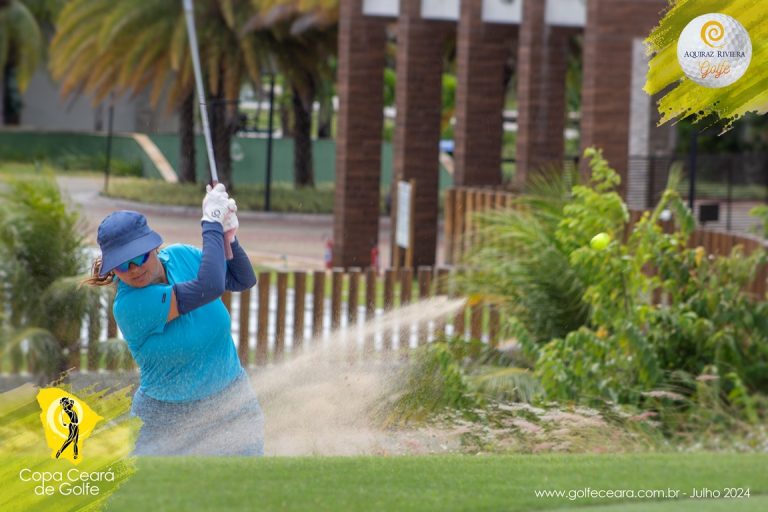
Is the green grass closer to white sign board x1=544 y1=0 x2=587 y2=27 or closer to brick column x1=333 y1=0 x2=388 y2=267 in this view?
white sign board x1=544 y1=0 x2=587 y2=27

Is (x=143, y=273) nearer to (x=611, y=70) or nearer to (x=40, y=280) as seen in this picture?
(x=40, y=280)

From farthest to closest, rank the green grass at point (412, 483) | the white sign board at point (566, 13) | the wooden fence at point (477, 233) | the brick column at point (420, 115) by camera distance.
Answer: the brick column at point (420, 115), the white sign board at point (566, 13), the wooden fence at point (477, 233), the green grass at point (412, 483)

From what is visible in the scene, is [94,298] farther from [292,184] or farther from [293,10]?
[292,184]

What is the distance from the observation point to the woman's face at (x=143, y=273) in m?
5.51

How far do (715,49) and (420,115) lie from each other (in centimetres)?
1456

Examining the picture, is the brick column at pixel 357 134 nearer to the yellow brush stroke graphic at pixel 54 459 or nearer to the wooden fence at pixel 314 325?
the wooden fence at pixel 314 325

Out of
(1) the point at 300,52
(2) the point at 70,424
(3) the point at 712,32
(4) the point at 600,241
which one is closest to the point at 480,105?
(4) the point at 600,241

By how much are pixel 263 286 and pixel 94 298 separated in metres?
1.54

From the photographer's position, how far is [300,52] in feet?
92.3

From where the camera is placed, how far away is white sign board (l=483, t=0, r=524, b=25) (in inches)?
719

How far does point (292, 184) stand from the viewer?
102 ft

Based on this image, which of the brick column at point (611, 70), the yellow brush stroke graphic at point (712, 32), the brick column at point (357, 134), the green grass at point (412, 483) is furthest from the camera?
the brick column at point (357, 134)

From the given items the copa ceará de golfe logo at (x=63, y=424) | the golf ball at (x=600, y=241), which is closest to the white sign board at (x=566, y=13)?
the golf ball at (x=600, y=241)

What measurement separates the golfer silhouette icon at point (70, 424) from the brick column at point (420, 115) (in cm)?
1421
